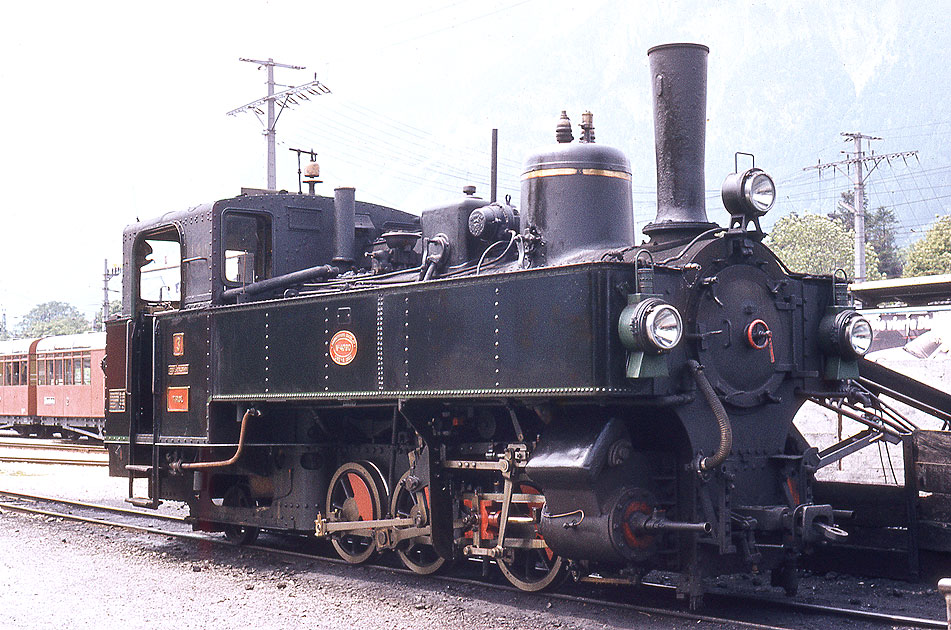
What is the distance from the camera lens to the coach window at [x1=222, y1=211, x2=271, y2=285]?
8.41 metres

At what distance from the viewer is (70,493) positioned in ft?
43.7

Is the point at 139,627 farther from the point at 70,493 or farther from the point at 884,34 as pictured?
the point at 884,34

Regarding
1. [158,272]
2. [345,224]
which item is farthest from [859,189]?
[158,272]

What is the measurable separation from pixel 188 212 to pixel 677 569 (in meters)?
5.20

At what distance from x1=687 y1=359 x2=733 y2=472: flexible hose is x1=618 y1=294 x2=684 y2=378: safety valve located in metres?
0.27

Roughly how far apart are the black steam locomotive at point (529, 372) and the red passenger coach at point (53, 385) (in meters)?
15.0

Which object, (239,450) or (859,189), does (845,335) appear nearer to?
(239,450)

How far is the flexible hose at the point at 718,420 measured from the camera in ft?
18.1

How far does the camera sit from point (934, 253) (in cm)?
4884

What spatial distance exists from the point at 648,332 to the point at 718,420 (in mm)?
708

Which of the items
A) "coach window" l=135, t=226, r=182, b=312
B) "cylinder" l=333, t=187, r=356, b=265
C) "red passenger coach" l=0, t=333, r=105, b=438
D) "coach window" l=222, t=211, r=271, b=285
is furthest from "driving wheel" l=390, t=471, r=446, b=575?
"red passenger coach" l=0, t=333, r=105, b=438

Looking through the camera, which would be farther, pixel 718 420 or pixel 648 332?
pixel 718 420

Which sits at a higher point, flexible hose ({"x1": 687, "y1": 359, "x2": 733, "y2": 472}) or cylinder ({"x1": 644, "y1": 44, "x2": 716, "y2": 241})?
cylinder ({"x1": 644, "y1": 44, "x2": 716, "y2": 241})

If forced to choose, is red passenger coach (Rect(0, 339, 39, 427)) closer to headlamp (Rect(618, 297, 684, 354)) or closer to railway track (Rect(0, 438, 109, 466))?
railway track (Rect(0, 438, 109, 466))
